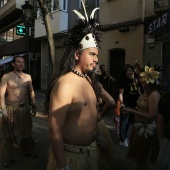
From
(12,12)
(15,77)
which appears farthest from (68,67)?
(12,12)

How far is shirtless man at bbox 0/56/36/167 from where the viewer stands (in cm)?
498

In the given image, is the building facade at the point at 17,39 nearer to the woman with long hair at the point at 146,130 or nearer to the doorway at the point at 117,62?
the doorway at the point at 117,62

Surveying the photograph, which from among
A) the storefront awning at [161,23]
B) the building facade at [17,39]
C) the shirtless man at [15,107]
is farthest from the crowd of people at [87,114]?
the building facade at [17,39]

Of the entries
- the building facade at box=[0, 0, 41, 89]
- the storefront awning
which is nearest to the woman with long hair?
the storefront awning

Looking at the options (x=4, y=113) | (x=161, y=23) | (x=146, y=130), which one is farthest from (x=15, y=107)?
(x=161, y=23)

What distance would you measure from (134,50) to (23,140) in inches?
294

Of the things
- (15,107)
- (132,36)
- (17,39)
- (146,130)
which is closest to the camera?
(146,130)

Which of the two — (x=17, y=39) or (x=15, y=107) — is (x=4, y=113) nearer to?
(x=15, y=107)

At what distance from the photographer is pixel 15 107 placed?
511cm

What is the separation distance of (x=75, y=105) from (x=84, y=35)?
0.64 m

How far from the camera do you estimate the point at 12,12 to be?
23422 millimetres

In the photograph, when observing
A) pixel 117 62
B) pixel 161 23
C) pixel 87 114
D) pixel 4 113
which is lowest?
pixel 4 113

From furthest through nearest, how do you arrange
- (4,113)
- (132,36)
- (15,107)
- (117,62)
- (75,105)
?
(117,62)
(132,36)
(15,107)
(4,113)
(75,105)

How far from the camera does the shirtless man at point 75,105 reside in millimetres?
2258
